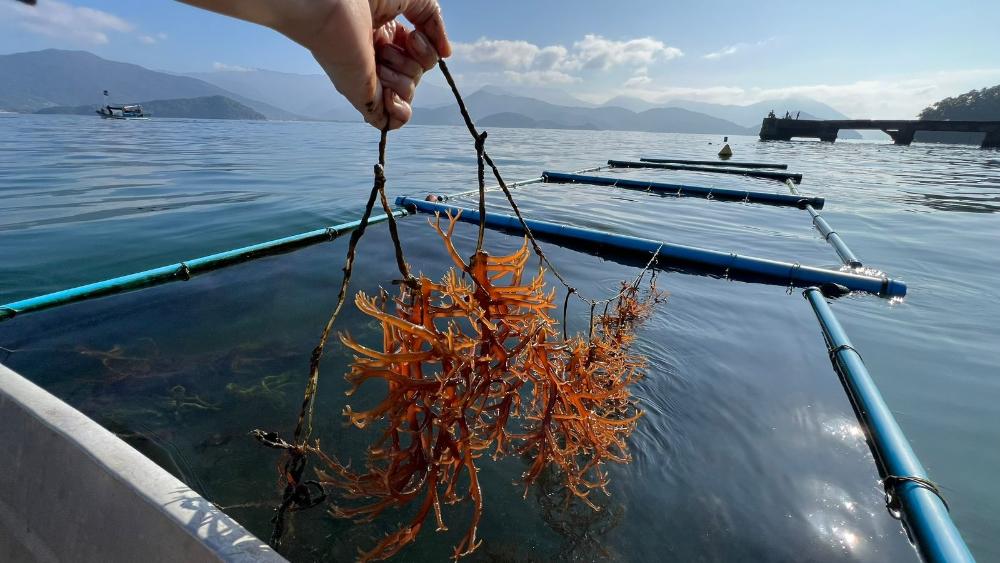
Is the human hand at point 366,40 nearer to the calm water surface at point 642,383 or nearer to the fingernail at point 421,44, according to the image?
the fingernail at point 421,44

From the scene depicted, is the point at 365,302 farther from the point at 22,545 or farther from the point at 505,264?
the point at 22,545

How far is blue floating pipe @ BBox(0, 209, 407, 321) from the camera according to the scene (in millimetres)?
5051

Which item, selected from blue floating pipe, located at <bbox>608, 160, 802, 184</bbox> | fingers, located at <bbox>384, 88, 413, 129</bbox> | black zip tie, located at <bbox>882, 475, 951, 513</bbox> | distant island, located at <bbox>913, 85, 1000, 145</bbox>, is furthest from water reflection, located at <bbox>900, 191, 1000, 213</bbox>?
distant island, located at <bbox>913, 85, 1000, 145</bbox>

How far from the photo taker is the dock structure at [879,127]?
2316 inches

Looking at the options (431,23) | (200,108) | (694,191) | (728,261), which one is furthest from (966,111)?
(200,108)

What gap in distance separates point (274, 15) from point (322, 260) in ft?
21.8

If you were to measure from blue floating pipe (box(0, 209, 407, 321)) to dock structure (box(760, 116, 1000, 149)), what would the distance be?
8324cm

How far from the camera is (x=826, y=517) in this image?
9.82ft

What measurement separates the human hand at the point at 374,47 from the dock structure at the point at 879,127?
84.4m

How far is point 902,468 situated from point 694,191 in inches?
550

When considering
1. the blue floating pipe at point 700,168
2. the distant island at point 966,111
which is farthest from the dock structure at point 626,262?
the distant island at point 966,111

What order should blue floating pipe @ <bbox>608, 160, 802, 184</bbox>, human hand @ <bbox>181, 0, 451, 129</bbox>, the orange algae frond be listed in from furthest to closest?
1. blue floating pipe @ <bbox>608, 160, 802, 184</bbox>
2. the orange algae frond
3. human hand @ <bbox>181, 0, 451, 129</bbox>

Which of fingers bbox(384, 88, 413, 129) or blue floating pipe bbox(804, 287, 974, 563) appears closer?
fingers bbox(384, 88, 413, 129)

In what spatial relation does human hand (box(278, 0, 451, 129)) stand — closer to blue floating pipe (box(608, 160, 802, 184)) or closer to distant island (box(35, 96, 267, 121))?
blue floating pipe (box(608, 160, 802, 184))
